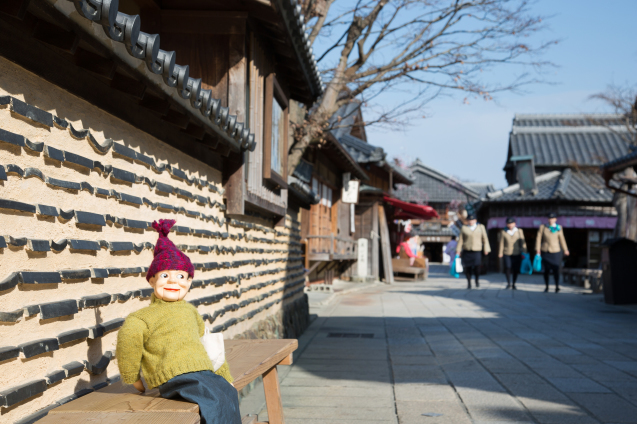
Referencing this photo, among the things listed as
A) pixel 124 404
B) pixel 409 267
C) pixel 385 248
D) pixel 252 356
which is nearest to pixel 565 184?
pixel 409 267

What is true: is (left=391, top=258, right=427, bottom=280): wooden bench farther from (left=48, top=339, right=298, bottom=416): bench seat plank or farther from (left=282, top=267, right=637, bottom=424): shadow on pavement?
(left=48, top=339, right=298, bottom=416): bench seat plank

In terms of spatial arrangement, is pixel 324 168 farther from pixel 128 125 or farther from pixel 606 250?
pixel 128 125

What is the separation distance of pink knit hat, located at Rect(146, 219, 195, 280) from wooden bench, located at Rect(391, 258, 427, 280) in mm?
21474

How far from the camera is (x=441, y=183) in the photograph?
1917 inches

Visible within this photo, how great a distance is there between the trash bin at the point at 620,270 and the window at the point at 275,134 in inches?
302

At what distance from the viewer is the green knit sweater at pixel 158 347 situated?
8.60 ft

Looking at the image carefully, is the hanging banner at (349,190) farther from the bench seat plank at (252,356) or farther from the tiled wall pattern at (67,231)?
the bench seat plank at (252,356)

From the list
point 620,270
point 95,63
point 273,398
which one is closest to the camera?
point 95,63

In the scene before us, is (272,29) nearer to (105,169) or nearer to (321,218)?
(105,169)

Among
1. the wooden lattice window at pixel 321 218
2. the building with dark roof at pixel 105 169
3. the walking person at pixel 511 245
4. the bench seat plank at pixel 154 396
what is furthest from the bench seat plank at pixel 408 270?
the bench seat plank at pixel 154 396

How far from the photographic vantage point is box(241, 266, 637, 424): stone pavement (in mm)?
4672

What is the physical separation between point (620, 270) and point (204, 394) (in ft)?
38.6

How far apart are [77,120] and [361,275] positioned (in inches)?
744

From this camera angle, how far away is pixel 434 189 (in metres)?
48.2
